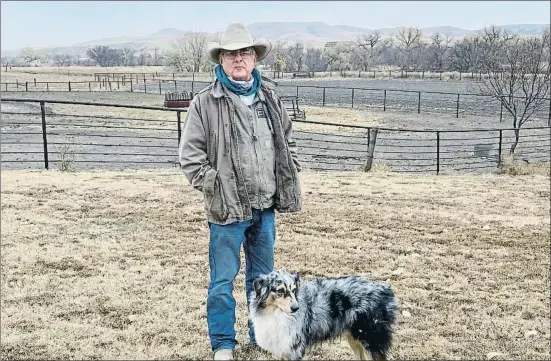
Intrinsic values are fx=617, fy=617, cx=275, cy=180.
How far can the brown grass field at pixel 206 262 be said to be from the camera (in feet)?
13.9

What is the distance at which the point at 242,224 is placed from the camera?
3.57m

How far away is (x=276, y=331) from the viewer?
3.44 metres

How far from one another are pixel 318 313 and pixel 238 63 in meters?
1.50

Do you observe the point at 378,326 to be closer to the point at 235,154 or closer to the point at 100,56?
the point at 235,154

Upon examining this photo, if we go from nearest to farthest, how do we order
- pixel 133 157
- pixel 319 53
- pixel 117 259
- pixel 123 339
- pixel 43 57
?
pixel 123 339 → pixel 117 259 → pixel 133 157 → pixel 319 53 → pixel 43 57

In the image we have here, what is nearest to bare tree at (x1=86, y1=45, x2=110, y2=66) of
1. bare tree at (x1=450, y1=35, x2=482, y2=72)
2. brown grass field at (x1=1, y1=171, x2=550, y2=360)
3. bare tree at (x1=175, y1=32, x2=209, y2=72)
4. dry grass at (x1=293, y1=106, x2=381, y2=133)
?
bare tree at (x1=175, y1=32, x2=209, y2=72)

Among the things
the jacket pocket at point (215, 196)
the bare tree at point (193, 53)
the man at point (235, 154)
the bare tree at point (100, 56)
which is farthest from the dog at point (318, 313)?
the bare tree at point (100, 56)

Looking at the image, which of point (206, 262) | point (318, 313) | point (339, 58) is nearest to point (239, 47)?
point (318, 313)

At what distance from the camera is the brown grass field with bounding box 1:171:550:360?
13.9 feet

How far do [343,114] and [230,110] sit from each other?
2477cm

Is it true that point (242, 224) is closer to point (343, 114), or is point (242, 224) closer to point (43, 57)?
point (343, 114)

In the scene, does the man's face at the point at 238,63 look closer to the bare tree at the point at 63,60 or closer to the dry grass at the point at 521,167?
the dry grass at the point at 521,167

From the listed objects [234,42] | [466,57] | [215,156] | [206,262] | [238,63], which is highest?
[466,57]

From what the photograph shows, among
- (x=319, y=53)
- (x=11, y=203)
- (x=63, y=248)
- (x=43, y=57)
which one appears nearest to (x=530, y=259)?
(x=63, y=248)
